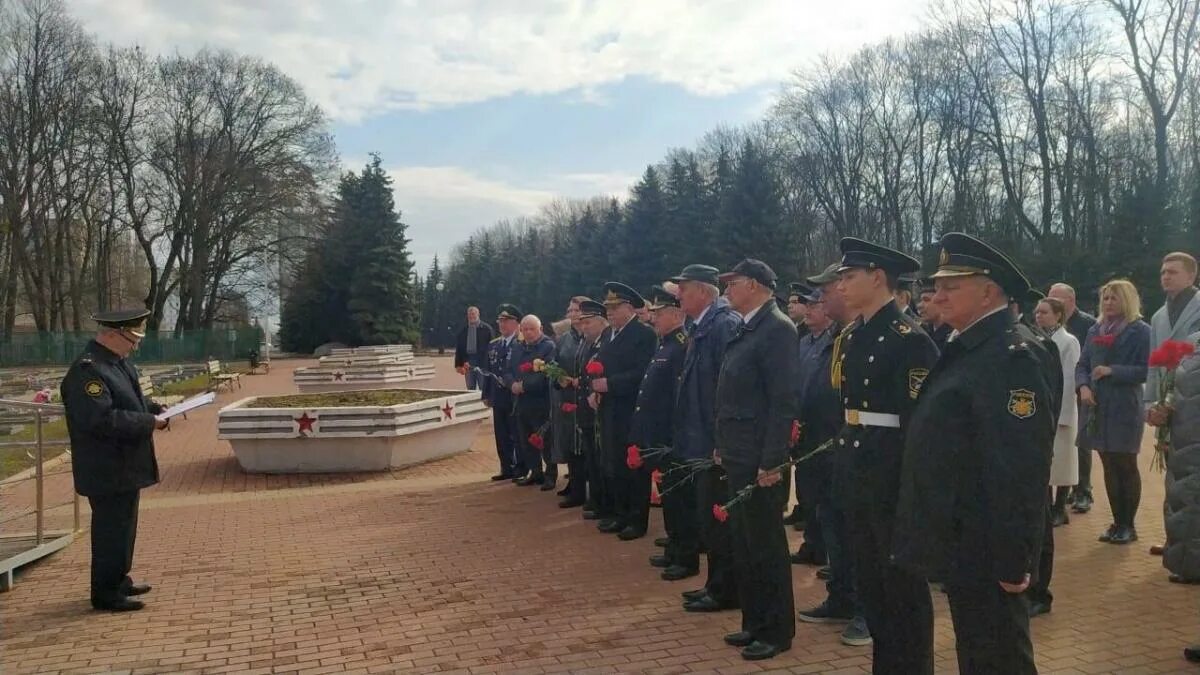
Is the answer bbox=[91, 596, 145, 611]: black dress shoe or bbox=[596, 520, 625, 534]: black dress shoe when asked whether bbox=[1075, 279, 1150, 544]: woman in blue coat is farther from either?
bbox=[91, 596, 145, 611]: black dress shoe

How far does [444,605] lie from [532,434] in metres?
4.35

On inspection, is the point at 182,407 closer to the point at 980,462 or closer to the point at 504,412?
the point at 504,412

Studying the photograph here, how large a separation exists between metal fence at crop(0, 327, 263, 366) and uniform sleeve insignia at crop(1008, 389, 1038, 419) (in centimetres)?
4174

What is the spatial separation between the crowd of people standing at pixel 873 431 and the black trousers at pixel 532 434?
14.5 inches

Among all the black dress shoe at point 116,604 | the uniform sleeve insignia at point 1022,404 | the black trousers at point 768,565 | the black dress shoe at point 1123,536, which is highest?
the uniform sleeve insignia at point 1022,404

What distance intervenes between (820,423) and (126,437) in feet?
15.8

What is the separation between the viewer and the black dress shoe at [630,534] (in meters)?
7.75

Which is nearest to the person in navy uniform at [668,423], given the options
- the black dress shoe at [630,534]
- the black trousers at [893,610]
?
the black dress shoe at [630,534]

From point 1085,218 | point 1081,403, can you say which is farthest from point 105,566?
point 1085,218

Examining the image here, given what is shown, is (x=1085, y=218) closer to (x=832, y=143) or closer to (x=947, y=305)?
(x=832, y=143)

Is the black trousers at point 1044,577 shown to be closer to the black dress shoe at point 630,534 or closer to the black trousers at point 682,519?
the black trousers at point 682,519

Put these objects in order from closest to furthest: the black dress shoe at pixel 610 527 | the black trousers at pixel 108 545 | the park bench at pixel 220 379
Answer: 1. the black trousers at pixel 108 545
2. the black dress shoe at pixel 610 527
3. the park bench at pixel 220 379

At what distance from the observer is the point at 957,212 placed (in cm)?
4025

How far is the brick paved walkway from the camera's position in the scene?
16.2 feet
